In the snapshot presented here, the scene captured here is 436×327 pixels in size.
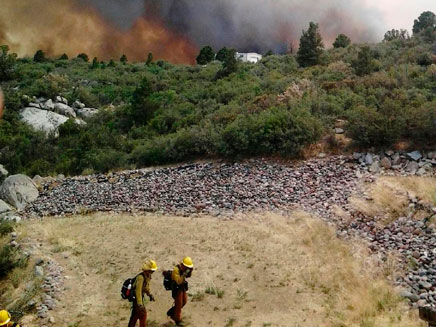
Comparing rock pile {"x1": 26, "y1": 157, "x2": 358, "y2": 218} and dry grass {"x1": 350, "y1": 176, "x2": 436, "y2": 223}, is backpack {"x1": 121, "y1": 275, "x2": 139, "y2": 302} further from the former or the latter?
dry grass {"x1": 350, "y1": 176, "x2": 436, "y2": 223}

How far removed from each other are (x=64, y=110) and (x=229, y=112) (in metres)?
16.6

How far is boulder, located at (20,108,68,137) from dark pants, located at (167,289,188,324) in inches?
908

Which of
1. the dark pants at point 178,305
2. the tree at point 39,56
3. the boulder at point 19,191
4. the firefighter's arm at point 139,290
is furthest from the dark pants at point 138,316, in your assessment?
the tree at point 39,56

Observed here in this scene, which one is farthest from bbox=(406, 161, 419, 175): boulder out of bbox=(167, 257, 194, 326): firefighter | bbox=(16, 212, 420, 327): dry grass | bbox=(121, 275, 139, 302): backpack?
bbox=(121, 275, 139, 302): backpack

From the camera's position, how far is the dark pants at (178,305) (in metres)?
8.36

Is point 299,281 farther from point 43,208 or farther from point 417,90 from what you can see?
point 417,90

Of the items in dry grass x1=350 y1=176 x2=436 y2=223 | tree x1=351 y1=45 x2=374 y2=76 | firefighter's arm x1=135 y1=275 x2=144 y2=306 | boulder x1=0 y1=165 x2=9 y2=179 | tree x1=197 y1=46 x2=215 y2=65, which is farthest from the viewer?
tree x1=197 y1=46 x2=215 y2=65

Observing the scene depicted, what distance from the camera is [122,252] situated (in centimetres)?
1216

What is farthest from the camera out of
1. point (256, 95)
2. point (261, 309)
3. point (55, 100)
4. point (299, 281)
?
point (55, 100)

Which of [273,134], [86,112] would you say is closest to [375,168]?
[273,134]

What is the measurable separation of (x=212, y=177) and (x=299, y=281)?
23.9 feet

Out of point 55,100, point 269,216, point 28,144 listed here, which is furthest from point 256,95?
point 55,100

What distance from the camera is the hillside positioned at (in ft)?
55.2

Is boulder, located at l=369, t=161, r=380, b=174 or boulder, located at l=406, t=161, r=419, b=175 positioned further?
boulder, located at l=369, t=161, r=380, b=174
